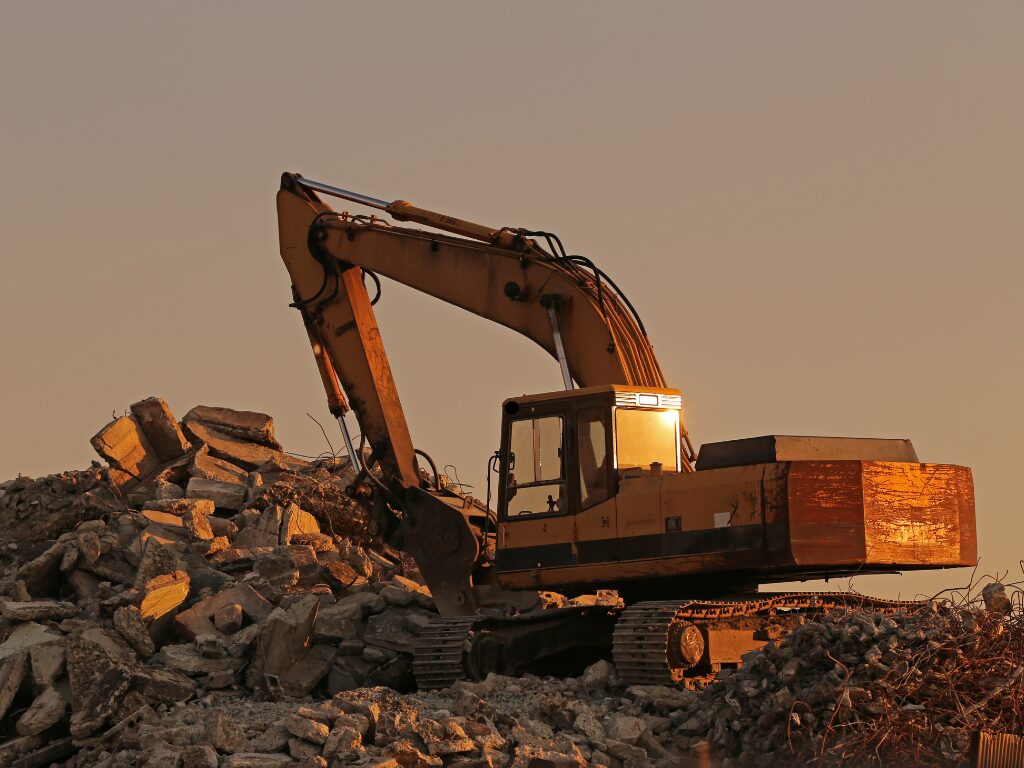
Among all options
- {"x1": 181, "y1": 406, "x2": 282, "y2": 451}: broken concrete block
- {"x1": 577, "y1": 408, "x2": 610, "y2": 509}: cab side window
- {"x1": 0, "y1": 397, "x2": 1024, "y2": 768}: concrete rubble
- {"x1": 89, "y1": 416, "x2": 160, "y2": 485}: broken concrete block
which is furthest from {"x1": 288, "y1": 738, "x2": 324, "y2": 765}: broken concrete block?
{"x1": 181, "y1": 406, "x2": 282, "y2": 451}: broken concrete block

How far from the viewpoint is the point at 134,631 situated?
1390 cm

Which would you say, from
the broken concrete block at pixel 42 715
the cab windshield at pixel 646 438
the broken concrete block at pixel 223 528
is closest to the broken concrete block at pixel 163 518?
the broken concrete block at pixel 223 528

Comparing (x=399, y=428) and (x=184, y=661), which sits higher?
(x=399, y=428)

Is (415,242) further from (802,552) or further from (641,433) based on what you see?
(802,552)

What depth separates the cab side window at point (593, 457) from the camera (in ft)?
42.2

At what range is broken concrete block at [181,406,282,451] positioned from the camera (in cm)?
2098

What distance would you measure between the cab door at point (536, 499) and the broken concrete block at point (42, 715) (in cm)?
382

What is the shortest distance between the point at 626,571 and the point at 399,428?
14.0 feet

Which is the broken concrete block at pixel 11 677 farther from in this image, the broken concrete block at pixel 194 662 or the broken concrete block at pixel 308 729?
the broken concrete block at pixel 308 729

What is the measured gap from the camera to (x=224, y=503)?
1858 cm

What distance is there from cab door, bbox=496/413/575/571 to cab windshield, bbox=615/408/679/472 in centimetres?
49

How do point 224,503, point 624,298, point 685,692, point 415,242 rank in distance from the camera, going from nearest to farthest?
1. point 685,692
2. point 624,298
3. point 415,242
4. point 224,503

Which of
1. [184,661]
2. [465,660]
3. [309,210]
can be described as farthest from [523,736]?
[309,210]

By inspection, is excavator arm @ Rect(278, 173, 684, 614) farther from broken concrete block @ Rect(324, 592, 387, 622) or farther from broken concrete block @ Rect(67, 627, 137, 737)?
broken concrete block @ Rect(67, 627, 137, 737)
